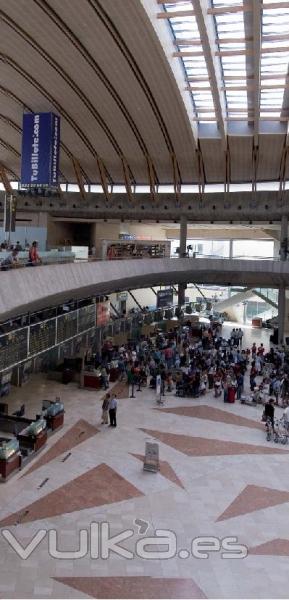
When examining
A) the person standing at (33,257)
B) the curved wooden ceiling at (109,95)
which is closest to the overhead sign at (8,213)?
the person standing at (33,257)

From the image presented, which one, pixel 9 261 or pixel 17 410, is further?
pixel 17 410

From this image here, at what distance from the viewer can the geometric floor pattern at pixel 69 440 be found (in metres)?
12.7

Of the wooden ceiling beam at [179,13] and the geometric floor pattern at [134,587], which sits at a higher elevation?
the wooden ceiling beam at [179,13]

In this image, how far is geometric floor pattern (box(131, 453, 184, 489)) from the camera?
11.8 metres

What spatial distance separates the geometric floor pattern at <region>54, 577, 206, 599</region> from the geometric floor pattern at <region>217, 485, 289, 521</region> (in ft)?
7.90

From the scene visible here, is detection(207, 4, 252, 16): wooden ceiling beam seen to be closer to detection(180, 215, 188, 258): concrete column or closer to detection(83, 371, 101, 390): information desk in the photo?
detection(83, 371, 101, 390): information desk

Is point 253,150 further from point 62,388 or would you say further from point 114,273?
point 62,388

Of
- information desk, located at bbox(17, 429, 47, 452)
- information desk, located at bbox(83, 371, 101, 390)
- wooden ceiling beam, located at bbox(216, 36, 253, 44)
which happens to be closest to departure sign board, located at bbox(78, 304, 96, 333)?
information desk, located at bbox(83, 371, 101, 390)

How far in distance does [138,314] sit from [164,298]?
3.08m

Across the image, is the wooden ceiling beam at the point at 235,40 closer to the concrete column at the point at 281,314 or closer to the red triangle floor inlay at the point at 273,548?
the concrete column at the point at 281,314

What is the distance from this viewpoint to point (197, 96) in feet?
89.4

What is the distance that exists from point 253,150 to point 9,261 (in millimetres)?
24532

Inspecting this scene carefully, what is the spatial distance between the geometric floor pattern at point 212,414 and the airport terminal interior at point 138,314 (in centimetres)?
10

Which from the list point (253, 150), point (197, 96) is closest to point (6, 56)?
point (197, 96)
